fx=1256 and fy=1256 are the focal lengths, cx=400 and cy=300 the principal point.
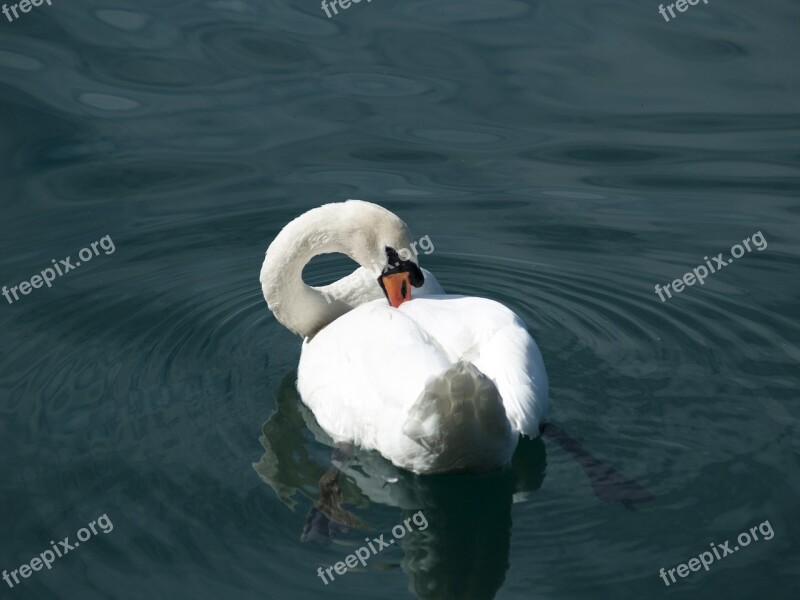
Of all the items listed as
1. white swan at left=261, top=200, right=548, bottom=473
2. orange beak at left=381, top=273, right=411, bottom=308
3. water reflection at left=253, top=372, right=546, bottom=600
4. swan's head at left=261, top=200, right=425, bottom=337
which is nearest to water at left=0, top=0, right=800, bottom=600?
water reflection at left=253, top=372, right=546, bottom=600

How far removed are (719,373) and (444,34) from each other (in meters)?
6.05

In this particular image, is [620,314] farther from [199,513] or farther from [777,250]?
[199,513]

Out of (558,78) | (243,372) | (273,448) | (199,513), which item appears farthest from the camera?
(558,78)

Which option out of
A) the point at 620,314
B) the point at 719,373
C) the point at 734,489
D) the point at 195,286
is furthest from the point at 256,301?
the point at 734,489

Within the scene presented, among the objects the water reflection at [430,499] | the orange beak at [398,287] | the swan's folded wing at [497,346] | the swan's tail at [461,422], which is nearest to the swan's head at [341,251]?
the orange beak at [398,287]

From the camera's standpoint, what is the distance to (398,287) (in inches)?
315

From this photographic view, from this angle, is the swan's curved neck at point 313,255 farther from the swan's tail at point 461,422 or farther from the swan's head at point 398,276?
the swan's tail at point 461,422

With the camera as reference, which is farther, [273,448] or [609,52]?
[609,52]

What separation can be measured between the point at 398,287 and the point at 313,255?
26.4 inches

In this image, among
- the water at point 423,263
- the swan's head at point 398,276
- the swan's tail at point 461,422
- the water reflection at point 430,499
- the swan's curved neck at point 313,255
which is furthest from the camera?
the swan's curved neck at point 313,255

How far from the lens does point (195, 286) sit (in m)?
9.42

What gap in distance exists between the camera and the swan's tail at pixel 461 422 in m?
6.18

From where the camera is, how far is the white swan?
6344 mm

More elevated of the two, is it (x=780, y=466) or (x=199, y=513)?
(x=199, y=513)
